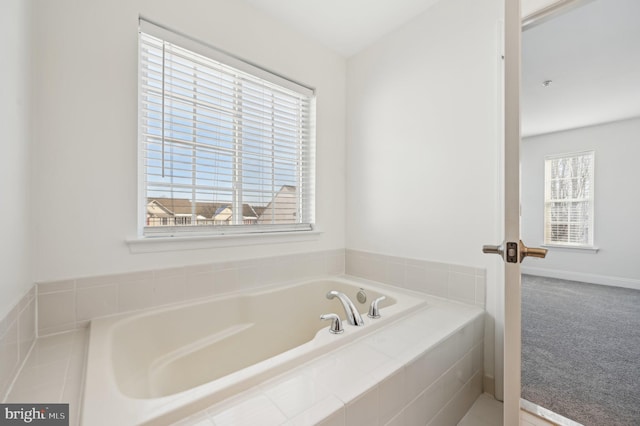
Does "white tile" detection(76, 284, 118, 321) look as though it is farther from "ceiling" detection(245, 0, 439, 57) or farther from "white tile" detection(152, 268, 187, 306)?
"ceiling" detection(245, 0, 439, 57)

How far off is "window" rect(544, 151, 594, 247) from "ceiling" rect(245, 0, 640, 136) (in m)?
1.16

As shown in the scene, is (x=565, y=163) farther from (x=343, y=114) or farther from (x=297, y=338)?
(x=297, y=338)

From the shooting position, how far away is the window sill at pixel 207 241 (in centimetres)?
138

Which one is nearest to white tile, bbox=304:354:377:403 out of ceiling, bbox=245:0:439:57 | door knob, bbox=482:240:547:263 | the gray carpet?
door knob, bbox=482:240:547:263

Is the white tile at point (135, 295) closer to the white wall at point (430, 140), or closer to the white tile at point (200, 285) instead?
the white tile at point (200, 285)

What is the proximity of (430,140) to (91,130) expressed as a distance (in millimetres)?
1963

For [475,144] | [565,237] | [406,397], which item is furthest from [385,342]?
[565,237]

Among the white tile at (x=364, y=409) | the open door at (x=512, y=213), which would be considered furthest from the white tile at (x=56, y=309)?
the open door at (x=512, y=213)

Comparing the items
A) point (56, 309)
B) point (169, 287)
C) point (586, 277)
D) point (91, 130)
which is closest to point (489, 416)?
point (169, 287)

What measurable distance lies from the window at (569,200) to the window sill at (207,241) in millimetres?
4258

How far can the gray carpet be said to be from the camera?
→ 138cm

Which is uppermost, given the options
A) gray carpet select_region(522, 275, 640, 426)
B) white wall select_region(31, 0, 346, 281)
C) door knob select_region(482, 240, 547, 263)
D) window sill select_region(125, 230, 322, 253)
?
white wall select_region(31, 0, 346, 281)

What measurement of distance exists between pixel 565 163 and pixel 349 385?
5.08m

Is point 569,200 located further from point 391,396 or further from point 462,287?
point 391,396
